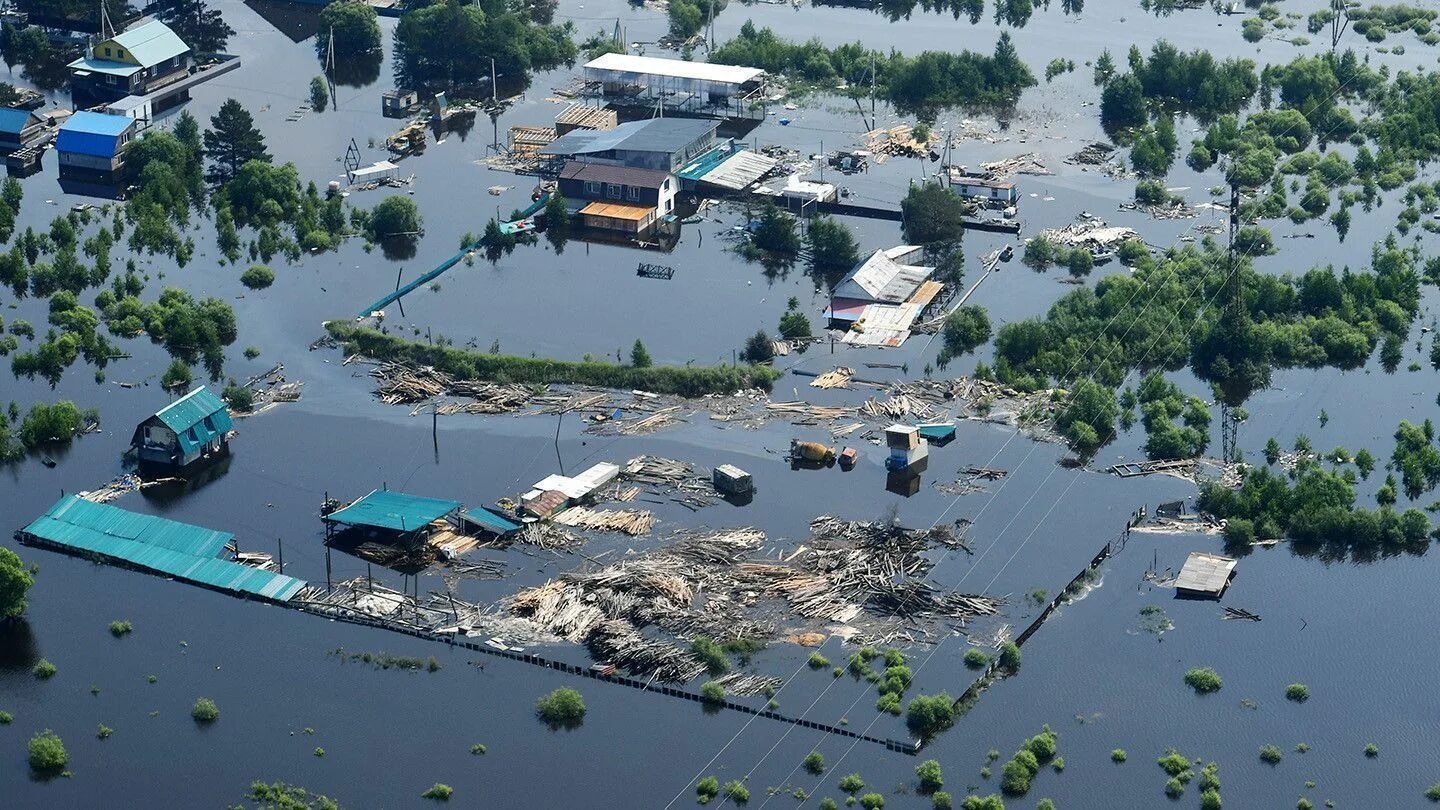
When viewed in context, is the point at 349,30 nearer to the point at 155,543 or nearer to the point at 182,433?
the point at 182,433

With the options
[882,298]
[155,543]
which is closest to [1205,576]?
[882,298]

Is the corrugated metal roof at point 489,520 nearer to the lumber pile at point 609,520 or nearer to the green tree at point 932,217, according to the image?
the lumber pile at point 609,520

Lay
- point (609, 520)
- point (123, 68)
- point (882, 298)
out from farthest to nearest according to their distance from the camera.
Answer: point (123, 68) → point (882, 298) → point (609, 520)

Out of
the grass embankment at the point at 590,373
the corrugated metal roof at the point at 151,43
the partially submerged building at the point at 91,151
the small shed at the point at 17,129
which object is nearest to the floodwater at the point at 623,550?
the grass embankment at the point at 590,373

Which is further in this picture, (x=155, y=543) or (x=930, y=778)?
(x=155, y=543)

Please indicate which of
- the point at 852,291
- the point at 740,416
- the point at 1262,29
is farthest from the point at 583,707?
the point at 1262,29

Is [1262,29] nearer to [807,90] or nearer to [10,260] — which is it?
[807,90]
